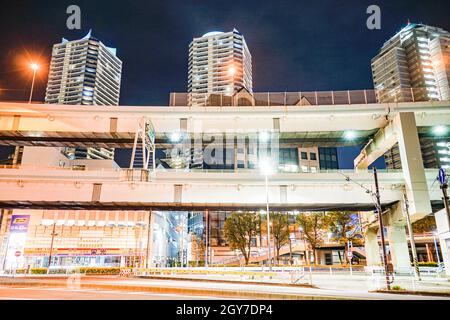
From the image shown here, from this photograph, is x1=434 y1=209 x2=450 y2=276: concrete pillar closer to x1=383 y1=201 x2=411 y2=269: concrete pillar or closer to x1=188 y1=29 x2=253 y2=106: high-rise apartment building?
x1=383 y1=201 x2=411 y2=269: concrete pillar

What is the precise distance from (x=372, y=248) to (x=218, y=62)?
162 metres

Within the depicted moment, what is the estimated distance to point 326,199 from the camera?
2892 cm

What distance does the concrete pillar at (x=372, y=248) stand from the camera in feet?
122

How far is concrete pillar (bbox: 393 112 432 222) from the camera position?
2709 cm

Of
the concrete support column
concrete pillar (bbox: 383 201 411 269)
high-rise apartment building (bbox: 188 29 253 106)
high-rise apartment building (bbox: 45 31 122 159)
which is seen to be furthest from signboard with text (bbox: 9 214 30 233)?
high-rise apartment building (bbox: 45 31 122 159)

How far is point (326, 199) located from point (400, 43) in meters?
183

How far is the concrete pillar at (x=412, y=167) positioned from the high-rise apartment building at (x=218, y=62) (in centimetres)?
15204

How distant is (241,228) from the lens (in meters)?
59.2

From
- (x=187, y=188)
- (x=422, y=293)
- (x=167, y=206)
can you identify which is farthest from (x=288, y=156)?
(x=422, y=293)

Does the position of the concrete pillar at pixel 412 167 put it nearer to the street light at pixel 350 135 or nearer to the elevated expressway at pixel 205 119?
the elevated expressway at pixel 205 119

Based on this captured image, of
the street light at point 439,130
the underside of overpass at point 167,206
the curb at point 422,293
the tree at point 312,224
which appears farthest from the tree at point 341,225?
the curb at point 422,293

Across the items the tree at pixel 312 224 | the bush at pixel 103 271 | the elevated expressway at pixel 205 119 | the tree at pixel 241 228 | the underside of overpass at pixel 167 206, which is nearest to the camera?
the underside of overpass at pixel 167 206

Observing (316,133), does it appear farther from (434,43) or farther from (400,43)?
(400,43)

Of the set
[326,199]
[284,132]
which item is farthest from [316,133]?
[326,199]
